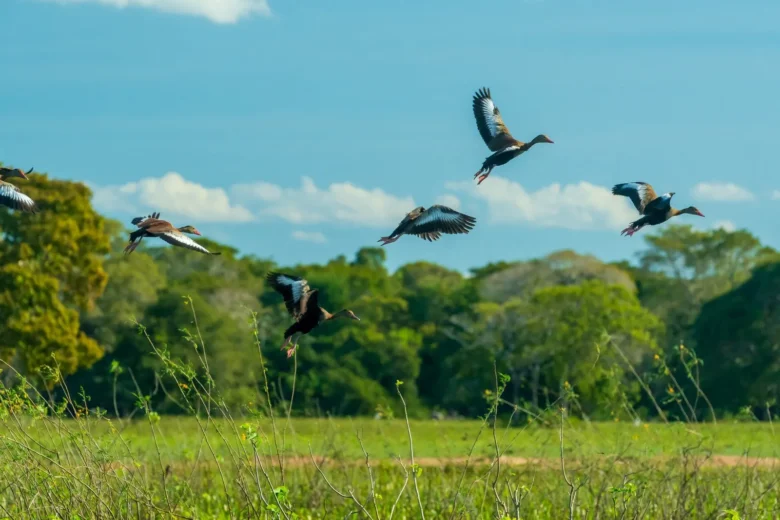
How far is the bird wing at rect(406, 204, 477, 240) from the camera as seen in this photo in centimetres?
841

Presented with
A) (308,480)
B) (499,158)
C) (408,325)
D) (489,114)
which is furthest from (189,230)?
(408,325)

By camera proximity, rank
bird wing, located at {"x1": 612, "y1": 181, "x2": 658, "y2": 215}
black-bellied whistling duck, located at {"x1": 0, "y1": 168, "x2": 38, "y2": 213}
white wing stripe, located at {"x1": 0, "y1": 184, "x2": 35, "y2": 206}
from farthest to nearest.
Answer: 1. white wing stripe, located at {"x1": 0, "y1": 184, "x2": 35, "y2": 206}
2. black-bellied whistling duck, located at {"x1": 0, "y1": 168, "x2": 38, "y2": 213}
3. bird wing, located at {"x1": 612, "y1": 181, "x2": 658, "y2": 215}

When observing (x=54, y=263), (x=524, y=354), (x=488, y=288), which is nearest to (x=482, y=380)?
(x=524, y=354)

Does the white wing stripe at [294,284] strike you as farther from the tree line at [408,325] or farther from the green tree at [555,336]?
the green tree at [555,336]

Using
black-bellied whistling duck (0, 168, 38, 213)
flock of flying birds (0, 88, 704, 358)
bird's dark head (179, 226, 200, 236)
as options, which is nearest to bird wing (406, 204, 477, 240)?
flock of flying birds (0, 88, 704, 358)

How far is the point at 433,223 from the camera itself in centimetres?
848

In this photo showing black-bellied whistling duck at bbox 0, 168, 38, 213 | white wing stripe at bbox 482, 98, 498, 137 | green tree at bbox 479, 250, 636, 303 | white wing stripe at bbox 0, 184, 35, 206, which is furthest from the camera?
green tree at bbox 479, 250, 636, 303

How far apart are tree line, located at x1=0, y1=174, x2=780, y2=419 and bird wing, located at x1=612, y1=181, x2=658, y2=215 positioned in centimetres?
2559

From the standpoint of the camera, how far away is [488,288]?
53.2 metres

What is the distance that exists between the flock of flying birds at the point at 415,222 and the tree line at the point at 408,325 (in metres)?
25.4

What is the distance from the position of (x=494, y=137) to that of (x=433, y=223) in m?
1.25

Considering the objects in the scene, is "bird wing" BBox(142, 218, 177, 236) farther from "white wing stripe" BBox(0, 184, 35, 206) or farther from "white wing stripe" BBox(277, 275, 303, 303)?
"white wing stripe" BBox(0, 184, 35, 206)

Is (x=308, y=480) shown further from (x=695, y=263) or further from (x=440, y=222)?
(x=695, y=263)

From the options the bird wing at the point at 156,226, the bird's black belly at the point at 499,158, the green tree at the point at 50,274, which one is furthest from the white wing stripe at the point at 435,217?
the green tree at the point at 50,274
